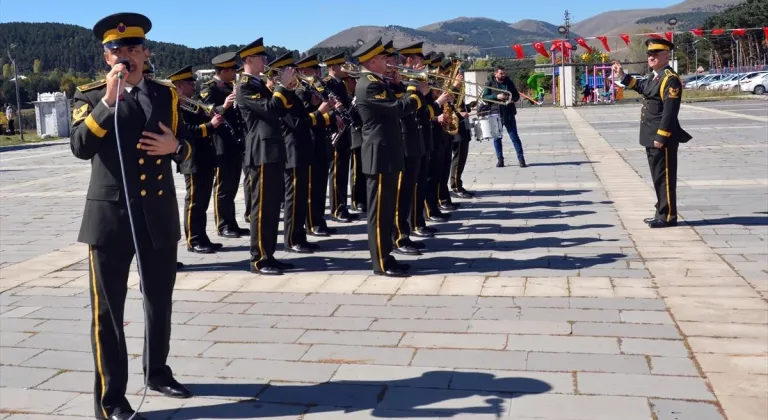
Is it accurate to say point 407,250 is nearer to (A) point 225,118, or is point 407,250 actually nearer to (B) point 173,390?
(A) point 225,118

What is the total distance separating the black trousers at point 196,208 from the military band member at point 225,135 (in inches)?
14.7

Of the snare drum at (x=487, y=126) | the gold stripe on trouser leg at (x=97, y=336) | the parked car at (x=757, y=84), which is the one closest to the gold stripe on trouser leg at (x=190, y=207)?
the gold stripe on trouser leg at (x=97, y=336)

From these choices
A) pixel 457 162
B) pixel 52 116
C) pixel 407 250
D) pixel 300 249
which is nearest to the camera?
pixel 407 250

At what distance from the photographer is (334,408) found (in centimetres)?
446

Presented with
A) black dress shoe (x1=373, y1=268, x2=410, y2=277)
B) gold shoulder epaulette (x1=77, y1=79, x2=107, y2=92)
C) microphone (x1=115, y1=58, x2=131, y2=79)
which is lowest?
black dress shoe (x1=373, y1=268, x2=410, y2=277)

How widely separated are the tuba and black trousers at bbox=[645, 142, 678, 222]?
7.92ft

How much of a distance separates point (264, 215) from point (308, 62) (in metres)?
2.52

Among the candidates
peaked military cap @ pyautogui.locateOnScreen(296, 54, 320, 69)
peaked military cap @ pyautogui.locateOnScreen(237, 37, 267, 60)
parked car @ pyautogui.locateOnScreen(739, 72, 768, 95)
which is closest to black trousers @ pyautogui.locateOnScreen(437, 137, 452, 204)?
peaked military cap @ pyautogui.locateOnScreen(296, 54, 320, 69)

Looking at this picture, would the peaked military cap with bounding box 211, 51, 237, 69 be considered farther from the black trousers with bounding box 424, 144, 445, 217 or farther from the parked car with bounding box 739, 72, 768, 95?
the parked car with bounding box 739, 72, 768, 95

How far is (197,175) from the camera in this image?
9.05 metres

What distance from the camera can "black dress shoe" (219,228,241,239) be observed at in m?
9.90

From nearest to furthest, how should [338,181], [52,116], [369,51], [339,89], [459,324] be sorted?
[459,324] < [369,51] < [339,89] < [338,181] < [52,116]

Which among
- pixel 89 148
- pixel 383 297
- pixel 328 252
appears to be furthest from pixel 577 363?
pixel 328 252

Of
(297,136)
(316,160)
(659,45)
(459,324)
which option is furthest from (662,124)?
(459,324)
